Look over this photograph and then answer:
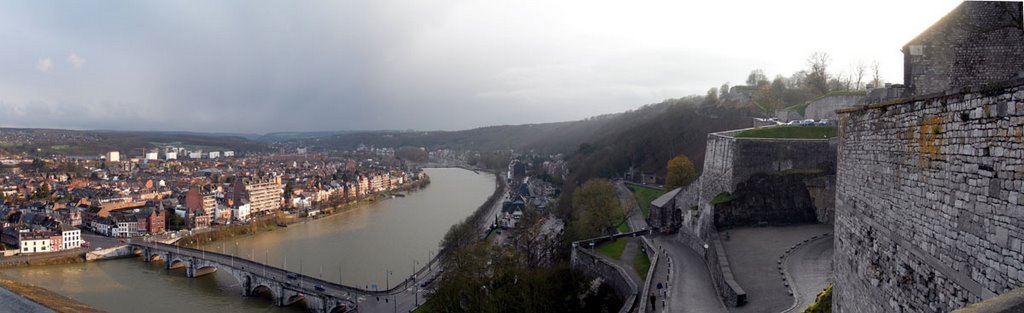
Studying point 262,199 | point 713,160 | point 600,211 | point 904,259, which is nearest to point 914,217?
point 904,259

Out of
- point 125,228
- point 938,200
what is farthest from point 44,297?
point 938,200

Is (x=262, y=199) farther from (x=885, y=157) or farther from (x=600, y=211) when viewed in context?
(x=885, y=157)

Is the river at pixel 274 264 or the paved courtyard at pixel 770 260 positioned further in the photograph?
the river at pixel 274 264

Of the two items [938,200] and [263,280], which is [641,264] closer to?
[938,200]

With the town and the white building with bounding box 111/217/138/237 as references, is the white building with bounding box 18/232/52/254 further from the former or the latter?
the white building with bounding box 111/217/138/237

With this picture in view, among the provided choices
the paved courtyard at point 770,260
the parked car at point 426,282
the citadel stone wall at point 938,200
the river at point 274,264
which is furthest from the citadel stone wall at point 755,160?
the river at point 274,264

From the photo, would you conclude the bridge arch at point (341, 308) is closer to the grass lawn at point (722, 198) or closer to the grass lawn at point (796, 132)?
the grass lawn at point (722, 198)

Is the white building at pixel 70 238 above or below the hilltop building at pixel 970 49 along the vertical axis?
below
